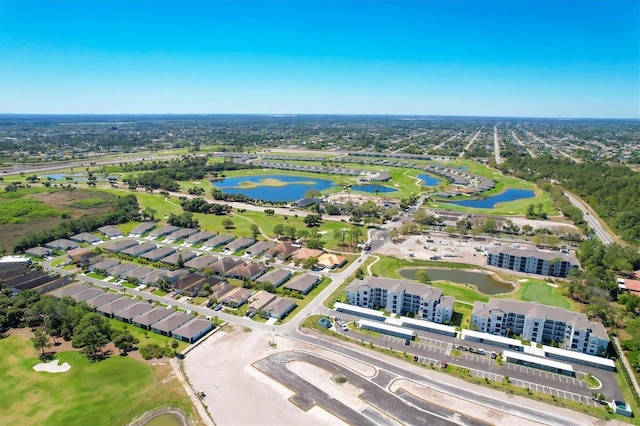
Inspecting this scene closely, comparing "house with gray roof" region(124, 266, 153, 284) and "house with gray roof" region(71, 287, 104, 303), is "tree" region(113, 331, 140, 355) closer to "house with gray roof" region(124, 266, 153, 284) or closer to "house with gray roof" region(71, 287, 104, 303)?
"house with gray roof" region(71, 287, 104, 303)

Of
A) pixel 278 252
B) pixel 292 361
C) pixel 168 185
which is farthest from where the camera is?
pixel 168 185

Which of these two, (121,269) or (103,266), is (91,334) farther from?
(103,266)

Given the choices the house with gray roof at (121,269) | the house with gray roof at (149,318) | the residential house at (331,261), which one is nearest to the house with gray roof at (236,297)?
the house with gray roof at (149,318)

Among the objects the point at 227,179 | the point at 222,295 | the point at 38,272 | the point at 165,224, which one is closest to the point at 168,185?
the point at 227,179

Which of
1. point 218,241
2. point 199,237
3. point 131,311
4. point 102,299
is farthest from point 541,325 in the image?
point 199,237

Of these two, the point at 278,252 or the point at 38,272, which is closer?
the point at 38,272

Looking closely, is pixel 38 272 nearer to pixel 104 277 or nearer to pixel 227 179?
pixel 104 277
